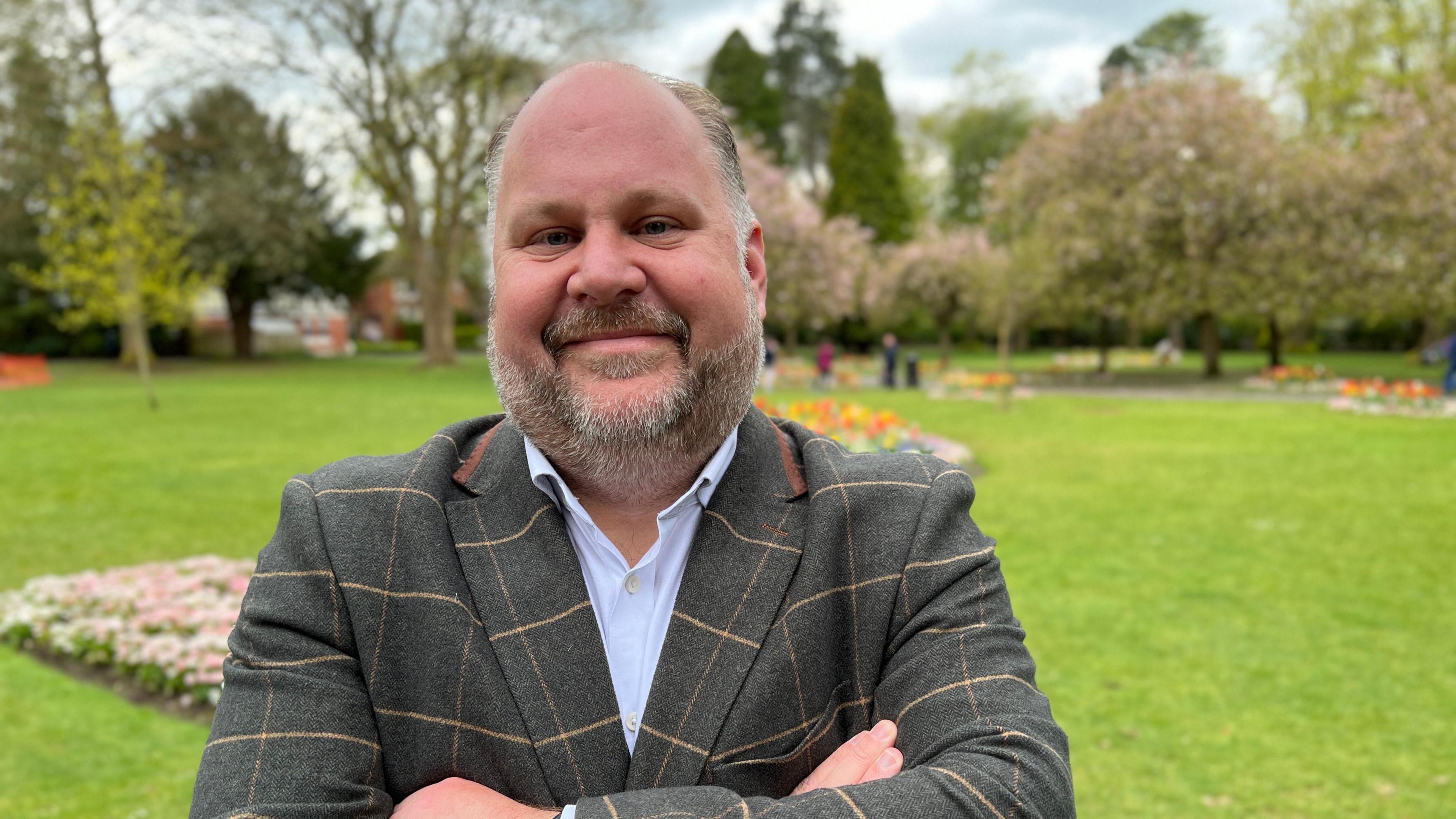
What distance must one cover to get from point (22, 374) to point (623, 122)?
30942 mm

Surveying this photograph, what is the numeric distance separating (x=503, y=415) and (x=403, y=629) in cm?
46

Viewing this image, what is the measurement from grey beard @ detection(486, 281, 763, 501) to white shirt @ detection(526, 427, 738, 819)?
0.04 m

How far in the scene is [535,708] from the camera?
1451 millimetres

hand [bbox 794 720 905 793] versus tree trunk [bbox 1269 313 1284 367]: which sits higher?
tree trunk [bbox 1269 313 1284 367]

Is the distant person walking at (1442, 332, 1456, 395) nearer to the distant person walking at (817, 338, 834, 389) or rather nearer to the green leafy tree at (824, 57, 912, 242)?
the distant person walking at (817, 338, 834, 389)

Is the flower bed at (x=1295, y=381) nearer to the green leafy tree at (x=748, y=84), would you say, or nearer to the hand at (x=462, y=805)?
the hand at (x=462, y=805)

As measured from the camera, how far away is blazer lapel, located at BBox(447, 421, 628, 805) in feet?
4.73

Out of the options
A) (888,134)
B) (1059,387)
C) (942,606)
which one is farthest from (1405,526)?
(888,134)

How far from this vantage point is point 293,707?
1.40m

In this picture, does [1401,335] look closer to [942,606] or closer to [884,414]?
[884,414]

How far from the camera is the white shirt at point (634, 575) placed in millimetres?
1527

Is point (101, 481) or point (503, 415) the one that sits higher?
point (503, 415)

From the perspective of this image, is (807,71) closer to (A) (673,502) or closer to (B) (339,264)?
(B) (339,264)

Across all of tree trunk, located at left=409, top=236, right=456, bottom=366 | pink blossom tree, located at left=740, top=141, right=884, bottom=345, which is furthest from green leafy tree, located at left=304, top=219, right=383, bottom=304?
pink blossom tree, located at left=740, top=141, right=884, bottom=345
